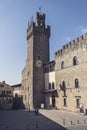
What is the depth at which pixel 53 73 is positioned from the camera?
42.9 meters

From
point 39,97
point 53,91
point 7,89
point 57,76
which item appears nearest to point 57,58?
point 57,76

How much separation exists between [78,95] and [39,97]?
39.7 ft

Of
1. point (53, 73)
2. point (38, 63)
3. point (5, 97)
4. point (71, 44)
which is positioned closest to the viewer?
point (71, 44)

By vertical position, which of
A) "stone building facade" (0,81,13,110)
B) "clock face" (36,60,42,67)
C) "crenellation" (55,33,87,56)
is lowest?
"stone building facade" (0,81,13,110)

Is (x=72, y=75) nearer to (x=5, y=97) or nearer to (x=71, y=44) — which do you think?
(x=71, y=44)

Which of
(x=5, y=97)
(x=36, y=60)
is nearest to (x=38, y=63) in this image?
(x=36, y=60)

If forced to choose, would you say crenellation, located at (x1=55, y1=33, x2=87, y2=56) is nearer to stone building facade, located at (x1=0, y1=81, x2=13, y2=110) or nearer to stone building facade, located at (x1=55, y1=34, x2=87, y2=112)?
stone building facade, located at (x1=55, y1=34, x2=87, y2=112)

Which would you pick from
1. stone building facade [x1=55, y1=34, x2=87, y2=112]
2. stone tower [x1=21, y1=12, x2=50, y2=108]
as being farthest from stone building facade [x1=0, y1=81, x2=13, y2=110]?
stone building facade [x1=55, y1=34, x2=87, y2=112]

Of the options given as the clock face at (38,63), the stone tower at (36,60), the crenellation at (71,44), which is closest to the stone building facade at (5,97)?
the stone tower at (36,60)

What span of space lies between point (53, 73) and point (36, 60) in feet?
16.7

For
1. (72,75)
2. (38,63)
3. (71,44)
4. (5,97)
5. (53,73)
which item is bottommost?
(5,97)

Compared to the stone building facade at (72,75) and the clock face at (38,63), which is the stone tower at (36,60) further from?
the stone building facade at (72,75)

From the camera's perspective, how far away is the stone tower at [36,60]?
44.7 m

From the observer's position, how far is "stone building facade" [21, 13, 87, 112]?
34.8 m
